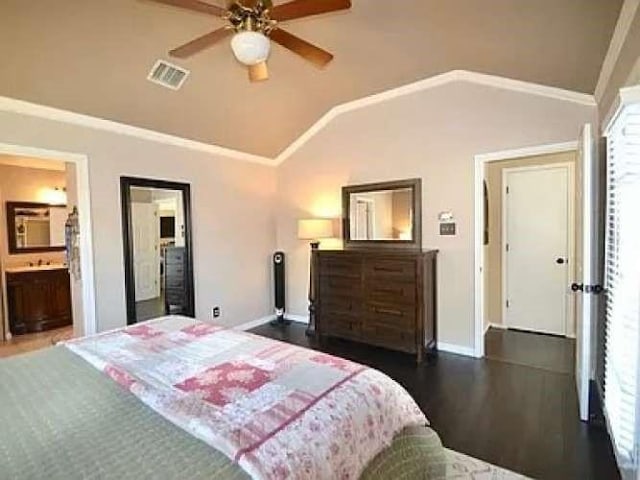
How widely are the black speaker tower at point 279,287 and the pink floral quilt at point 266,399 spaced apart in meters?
3.16

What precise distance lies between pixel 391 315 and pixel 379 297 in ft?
0.72

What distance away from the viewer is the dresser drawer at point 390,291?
12.1 ft

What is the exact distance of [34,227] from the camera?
16.9 ft

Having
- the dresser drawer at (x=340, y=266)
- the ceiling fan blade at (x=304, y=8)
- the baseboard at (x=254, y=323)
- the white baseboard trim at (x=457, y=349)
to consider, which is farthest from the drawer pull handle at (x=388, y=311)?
the ceiling fan blade at (x=304, y=8)

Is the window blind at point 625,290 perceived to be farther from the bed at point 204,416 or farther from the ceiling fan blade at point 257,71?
the ceiling fan blade at point 257,71

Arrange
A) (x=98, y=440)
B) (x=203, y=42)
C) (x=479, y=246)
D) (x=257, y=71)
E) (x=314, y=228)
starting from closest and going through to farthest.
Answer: (x=98, y=440)
(x=203, y=42)
(x=257, y=71)
(x=479, y=246)
(x=314, y=228)

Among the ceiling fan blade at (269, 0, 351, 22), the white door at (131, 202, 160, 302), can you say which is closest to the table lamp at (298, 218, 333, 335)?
the white door at (131, 202, 160, 302)

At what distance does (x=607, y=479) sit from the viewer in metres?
1.96

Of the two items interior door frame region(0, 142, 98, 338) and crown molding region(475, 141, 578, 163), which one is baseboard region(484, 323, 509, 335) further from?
interior door frame region(0, 142, 98, 338)

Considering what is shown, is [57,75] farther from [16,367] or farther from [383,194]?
[383,194]

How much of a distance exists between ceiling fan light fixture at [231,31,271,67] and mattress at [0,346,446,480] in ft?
5.63

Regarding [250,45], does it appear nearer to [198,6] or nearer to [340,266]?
[198,6]

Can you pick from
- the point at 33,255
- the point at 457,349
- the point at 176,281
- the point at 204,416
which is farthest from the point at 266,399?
the point at 33,255

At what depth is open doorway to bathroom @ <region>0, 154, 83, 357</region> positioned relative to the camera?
184 inches
